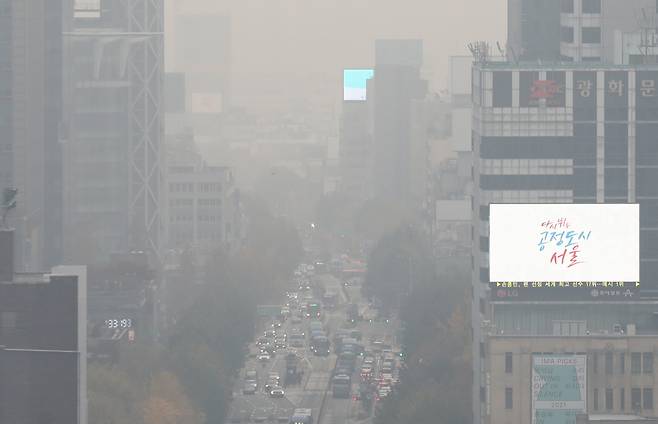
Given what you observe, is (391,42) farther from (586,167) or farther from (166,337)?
(586,167)

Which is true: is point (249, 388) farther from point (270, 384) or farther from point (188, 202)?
point (188, 202)

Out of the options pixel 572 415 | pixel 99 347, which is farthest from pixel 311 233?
pixel 572 415

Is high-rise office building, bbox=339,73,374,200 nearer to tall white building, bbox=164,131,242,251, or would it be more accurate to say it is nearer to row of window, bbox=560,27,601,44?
tall white building, bbox=164,131,242,251

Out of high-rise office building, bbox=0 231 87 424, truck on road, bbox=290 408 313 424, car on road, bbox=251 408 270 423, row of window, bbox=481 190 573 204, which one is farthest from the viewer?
car on road, bbox=251 408 270 423

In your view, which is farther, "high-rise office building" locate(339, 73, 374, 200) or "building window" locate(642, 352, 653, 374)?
"high-rise office building" locate(339, 73, 374, 200)

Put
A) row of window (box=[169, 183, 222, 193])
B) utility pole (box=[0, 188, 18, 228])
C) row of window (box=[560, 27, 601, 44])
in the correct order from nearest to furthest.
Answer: utility pole (box=[0, 188, 18, 228]) < row of window (box=[560, 27, 601, 44]) < row of window (box=[169, 183, 222, 193])

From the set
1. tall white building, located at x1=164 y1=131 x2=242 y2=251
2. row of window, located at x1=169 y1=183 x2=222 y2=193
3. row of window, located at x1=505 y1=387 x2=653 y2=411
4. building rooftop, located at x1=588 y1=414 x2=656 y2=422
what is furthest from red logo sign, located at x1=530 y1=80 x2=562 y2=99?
row of window, located at x1=169 y1=183 x2=222 y2=193
